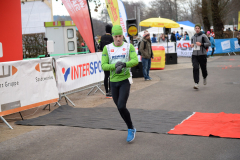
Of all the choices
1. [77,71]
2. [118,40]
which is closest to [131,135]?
[118,40]

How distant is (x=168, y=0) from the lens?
7869 centimetres

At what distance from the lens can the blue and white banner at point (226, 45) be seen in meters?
27.3

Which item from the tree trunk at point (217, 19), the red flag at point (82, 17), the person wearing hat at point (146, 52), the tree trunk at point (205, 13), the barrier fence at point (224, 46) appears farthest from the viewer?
the tree trunk at point (205, 13)

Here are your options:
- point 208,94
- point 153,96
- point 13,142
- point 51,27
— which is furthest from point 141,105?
point 51,27

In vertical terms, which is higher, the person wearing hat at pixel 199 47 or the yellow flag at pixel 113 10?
the yellow flag at pixel 113 10

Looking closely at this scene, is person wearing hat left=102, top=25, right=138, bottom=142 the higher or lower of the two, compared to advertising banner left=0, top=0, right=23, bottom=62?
lower

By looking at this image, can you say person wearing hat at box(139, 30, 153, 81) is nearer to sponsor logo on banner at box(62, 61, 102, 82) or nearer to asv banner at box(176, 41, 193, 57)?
sponsor logo on banner at box(62, 61, 102, 82)

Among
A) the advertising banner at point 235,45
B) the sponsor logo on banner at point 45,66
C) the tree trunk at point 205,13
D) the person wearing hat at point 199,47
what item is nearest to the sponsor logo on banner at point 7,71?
the sponsor logo on banner at point 45,66

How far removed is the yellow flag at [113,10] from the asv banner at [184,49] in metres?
12.7

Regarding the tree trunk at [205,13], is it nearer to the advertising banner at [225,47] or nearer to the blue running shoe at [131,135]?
the advertising banner at [225,47]

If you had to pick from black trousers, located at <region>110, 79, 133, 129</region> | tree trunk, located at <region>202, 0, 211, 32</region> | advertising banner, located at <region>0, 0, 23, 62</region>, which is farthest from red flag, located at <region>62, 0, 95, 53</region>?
tree trunk, located at <region>202, 0, 211, 32</region>

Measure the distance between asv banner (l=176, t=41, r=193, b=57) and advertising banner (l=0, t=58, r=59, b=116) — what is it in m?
20.4

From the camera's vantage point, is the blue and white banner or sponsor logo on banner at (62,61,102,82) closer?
sponsor logo on banner at (62,61,102,82)

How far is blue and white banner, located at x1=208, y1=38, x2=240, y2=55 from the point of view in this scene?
27344mm
